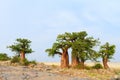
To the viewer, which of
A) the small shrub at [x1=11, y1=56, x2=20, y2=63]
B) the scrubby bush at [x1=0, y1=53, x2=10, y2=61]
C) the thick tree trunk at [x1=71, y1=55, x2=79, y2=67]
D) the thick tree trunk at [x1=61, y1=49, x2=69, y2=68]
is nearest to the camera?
the small shrub at [x1=11, y1=56, x2=20, y2=63]

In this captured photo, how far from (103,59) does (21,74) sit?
60.8 feet

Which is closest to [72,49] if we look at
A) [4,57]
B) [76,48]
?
[76,48]

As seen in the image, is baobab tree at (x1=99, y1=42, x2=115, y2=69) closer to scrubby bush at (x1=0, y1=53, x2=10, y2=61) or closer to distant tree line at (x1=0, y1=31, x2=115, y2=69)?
distant tree line at (x1=0, y1=31, x2=115, y2=69)

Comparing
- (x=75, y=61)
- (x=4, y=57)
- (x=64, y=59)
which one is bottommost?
(x=75, y=61)

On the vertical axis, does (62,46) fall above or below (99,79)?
above

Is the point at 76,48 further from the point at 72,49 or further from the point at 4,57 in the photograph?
the point at 4,57

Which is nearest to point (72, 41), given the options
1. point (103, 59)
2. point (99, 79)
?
point (103, 59)

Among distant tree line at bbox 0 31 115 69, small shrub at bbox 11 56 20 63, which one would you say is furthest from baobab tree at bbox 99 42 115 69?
small shrub at bbox 11 56 20 63

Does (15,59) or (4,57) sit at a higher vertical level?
(4,57)

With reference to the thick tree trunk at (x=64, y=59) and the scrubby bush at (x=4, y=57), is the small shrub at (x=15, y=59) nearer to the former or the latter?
the thick tree trunk at (x=64, y=59)

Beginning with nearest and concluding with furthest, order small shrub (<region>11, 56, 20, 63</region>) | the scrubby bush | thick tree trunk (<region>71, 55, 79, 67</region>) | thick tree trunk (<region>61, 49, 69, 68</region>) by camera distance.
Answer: small shrub (<region>11, 56, 20, 63</region>) < thick tree trunk (<region>61, 49, 69, 68</region>) < thick tree trunk (<region>71, 55, 79, 67</region>) < the scrubby bush

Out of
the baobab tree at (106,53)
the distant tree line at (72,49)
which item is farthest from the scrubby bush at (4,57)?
the baobab tree at (106,53)

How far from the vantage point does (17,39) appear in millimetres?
42500

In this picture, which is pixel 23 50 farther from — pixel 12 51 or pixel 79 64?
pixel 79 64
